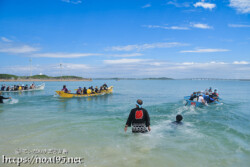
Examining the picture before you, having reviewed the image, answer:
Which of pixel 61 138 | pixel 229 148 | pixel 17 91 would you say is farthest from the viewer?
pixel 17 91

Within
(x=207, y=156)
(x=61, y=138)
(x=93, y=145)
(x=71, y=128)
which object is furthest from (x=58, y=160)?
(x=207, y=156)

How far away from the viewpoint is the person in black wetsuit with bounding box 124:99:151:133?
671cm

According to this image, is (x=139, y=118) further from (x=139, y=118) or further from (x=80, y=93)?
(x=80, y=93)

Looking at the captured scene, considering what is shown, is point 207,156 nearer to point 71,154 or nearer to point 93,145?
point 93,145

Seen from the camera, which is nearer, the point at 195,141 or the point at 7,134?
the point at 195,141

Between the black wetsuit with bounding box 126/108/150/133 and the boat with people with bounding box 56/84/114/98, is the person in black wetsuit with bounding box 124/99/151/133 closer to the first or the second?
the black wetsuit with bounding box 126/108/150/133

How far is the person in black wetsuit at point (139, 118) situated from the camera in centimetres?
671

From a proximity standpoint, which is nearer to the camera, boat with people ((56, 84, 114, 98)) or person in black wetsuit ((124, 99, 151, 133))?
person in black wetsuit ((124, 99, 151, 133))

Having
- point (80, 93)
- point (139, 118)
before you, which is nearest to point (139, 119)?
point (139, 118)

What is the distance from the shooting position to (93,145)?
765 centimetres

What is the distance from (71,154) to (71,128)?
3.97m

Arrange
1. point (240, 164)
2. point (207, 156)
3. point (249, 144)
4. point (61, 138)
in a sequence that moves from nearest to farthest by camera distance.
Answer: point (240, 164) → point (207, 156) → point (249, 144) → point (61, 138)

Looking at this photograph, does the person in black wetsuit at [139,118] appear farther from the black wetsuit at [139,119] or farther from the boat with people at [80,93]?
the boat with people at [80,93]

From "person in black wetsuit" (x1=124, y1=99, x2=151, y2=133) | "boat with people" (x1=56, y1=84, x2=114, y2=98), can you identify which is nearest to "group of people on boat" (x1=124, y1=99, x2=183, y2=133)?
"person in black wetsuit" (x1=124, y1=99, x2=151, y2=133)
